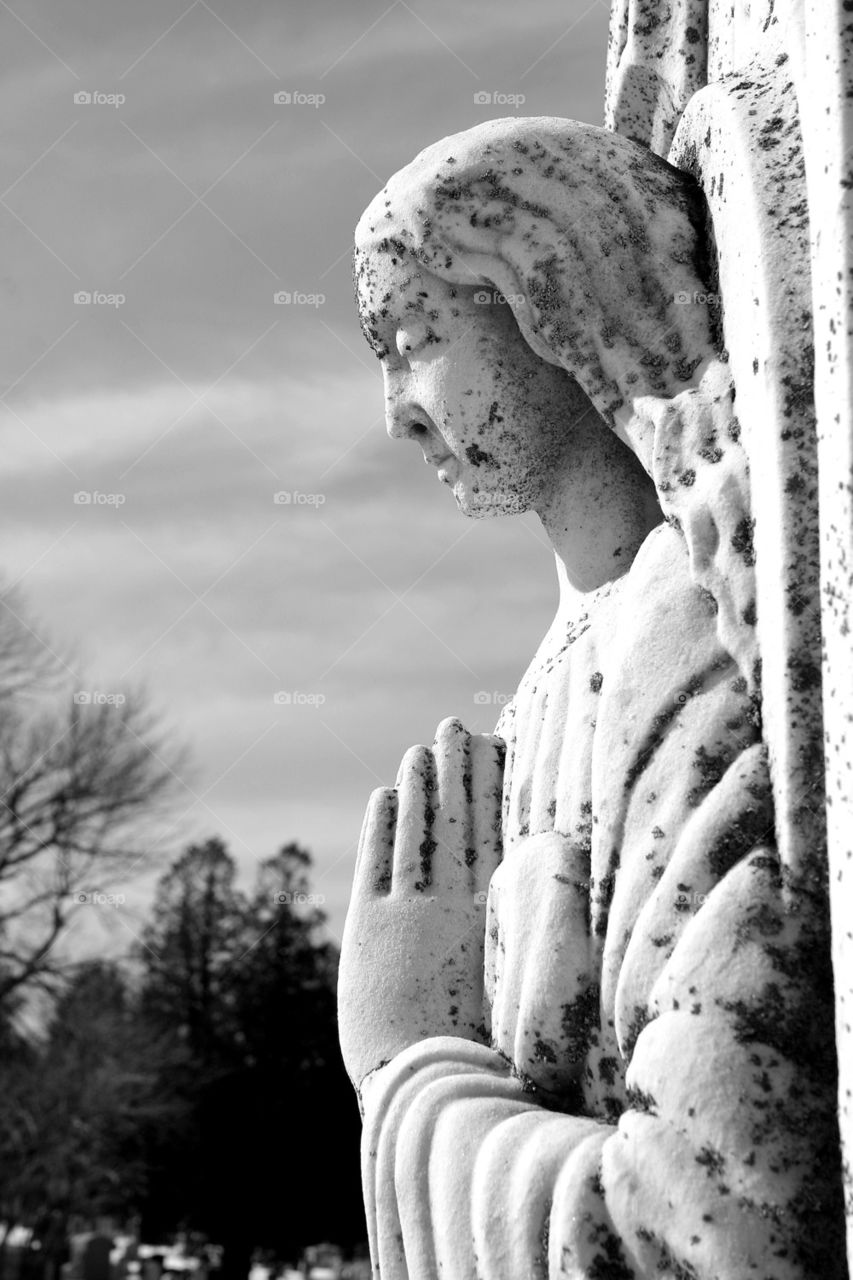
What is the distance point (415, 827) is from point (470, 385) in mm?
785

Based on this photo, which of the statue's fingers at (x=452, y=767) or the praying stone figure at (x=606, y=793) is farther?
the statue's fingers at (x=452, y=767)

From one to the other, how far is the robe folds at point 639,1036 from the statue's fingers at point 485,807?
230 mm

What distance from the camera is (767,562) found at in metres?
1.88

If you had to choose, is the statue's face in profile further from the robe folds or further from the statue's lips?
the robe folds

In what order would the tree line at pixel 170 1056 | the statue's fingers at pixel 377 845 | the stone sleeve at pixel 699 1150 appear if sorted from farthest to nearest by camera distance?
the tree line at pixel 170 1056
the statue's fingers at pixel 377 845
the stone sleeve at pixel 699 1150

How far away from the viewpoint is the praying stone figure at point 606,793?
5.55ft

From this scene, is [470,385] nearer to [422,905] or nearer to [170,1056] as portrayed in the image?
[422,905]

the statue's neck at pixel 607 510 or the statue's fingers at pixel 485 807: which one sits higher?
the statue's neck at pixel 607 510

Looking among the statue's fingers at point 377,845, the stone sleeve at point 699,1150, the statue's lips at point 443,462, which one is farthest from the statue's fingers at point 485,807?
the stone sleeve at point 699,1150

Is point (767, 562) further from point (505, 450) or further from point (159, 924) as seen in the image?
point (159, 924)

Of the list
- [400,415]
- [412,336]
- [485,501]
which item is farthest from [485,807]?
[412,336]

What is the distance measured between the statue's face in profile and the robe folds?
40cm

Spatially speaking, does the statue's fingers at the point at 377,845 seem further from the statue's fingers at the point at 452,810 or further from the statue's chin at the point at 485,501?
the statue's chin at the point at 485,501

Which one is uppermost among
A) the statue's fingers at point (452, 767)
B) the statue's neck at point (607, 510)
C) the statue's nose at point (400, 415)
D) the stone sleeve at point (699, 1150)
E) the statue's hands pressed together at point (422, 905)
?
the statue's nose at point (400, 415)
